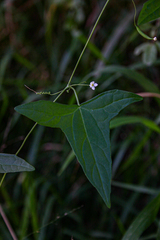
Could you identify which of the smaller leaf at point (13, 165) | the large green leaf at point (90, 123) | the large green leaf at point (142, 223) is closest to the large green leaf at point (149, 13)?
the large green leaf at point (90, 123)

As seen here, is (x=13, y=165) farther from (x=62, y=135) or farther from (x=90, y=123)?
(x=62, y=135)

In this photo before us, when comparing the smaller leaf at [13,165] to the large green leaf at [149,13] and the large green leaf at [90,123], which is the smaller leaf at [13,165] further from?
the large green leaf at [149,13]

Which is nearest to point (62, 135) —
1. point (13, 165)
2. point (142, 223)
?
point (142, 223)

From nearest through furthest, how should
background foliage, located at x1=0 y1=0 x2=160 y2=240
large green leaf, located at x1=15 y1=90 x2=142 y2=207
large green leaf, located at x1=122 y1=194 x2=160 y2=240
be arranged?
1. large green leaf, located at x1=15 y1=90 x2=142 y2=207
2. large green leaf, located at x1=122 y1=194 x2=160 y2=240
3. background foliage, located at x1=0 y1=0 x2=160 y2=240

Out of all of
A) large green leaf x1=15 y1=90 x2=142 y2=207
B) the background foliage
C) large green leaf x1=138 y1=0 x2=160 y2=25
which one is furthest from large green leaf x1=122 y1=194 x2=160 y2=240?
large green leaf x1=138 y1=0 x2=160 y2=25

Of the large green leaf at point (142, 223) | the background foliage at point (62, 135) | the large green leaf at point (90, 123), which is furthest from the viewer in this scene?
the background foliage at point (62, 135)

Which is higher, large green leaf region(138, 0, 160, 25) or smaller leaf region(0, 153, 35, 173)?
large green leaf region(138, 0, 160, 25)

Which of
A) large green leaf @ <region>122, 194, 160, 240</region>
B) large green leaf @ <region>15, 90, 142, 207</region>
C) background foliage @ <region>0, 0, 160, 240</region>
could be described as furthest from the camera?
background foliage @ <region>0, 0, 160, 240</region>

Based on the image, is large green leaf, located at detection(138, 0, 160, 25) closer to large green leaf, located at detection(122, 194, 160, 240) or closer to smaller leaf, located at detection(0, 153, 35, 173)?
smaller leaf, located at detection(0, 153, 35, 173)
